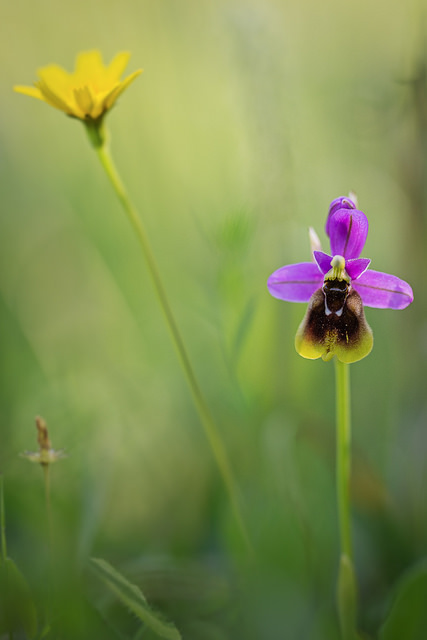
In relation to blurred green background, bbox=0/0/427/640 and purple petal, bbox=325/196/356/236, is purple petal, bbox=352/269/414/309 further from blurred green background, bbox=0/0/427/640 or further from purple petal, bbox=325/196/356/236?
blurred green background, bbox=0/0/427/640

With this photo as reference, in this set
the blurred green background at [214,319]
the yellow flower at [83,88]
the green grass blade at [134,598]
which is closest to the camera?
the green grass blade at [134,598]

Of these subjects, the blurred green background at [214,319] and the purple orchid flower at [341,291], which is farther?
the blurred green background at [214,319]

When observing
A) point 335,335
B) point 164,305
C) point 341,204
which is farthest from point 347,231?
point 164,305

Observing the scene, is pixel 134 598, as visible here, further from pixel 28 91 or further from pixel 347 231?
pixel 28 91

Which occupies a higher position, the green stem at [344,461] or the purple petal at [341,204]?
the purple petal at [341,204]

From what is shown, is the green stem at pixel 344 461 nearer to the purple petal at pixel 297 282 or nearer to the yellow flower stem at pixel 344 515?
the yellow flower stem at pixel 344 515

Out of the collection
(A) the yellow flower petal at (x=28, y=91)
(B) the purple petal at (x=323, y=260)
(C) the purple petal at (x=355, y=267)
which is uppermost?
(A) the yellow flower petal at (x=28, y=91)

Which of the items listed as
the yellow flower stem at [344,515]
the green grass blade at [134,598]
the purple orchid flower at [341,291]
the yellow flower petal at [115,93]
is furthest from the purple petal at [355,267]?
the green grass blade at [134,598]

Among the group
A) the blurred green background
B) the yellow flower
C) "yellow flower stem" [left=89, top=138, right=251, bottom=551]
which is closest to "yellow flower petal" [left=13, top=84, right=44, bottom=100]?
the yellow flower
